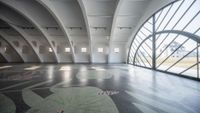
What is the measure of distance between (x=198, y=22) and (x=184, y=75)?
11.7 feet

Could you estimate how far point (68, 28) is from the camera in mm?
17969

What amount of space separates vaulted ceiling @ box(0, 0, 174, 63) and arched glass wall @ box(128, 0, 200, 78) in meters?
2.88

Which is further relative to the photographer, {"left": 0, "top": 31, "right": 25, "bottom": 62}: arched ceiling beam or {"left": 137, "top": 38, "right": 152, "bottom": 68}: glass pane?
{"left": 0, "top": 31, "right": 25, "bottom": 62}: arched ceiling beam

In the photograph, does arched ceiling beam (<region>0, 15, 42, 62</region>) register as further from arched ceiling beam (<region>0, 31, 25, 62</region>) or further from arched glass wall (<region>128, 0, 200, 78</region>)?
arched glass wall (<region>128, 0, 200, 78</region>)

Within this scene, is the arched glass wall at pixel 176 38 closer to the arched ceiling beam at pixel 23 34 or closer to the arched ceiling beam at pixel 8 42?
the arched ceiling beam at pixel 23 34

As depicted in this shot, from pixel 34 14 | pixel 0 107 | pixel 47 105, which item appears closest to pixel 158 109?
pixel 47 105

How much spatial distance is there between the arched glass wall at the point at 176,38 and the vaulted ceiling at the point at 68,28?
113 inches

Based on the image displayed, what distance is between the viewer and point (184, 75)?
8539mm

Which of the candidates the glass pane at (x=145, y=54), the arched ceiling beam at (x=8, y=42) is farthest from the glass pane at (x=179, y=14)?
the arched ceiling beam at (x=8, y=42)

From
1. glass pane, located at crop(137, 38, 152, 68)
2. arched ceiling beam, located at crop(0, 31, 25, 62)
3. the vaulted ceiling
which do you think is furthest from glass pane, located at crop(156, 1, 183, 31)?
arched ceiling beam, located at crop(0, 31, 25, 62)

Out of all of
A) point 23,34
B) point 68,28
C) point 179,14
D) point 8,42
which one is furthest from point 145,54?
point 8,42

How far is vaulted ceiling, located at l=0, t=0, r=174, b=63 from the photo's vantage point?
13.2m

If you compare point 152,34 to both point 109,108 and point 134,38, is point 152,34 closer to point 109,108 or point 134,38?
point 134,38

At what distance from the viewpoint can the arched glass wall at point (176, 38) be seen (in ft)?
26.1
